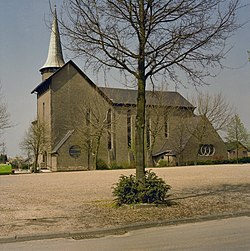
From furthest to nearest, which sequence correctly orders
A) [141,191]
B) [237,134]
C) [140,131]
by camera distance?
[237,134] < [140,131] < [141,191]

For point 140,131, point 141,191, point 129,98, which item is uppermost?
point 129,98

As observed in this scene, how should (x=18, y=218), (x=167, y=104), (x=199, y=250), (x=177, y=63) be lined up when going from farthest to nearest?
(x=167, y=104), (x=177, y=63), (x=18, y=218), (x=199, y=250)

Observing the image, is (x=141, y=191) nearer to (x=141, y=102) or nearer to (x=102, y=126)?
(x=141, y=102)

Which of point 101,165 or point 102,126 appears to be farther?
point 101,165

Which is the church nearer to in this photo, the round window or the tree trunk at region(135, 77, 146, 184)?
the round window

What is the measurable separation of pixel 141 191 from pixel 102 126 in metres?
44.7

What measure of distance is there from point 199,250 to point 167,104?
56807 millimetres

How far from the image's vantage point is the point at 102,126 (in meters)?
56.1

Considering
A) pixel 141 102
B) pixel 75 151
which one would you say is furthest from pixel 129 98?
pixel 141 102

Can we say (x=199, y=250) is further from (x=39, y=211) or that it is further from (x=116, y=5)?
(x=116, y=5)

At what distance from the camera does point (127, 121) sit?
65438 mm

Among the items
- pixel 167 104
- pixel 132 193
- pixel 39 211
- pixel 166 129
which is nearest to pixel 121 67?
pixel 132 193

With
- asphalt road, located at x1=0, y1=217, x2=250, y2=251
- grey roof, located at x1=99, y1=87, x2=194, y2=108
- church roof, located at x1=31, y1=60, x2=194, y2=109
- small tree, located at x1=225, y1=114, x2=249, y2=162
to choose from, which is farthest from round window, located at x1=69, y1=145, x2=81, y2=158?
asphalt road, located at x1=0, y1=217, x2=250, y2=251

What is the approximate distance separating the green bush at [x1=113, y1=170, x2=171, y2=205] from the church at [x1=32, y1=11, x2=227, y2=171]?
141 ft
